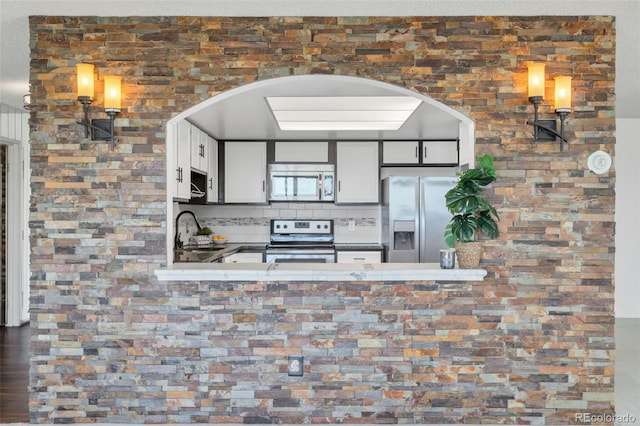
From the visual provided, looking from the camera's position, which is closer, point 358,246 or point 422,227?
point 422,227

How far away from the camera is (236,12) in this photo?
294 cm

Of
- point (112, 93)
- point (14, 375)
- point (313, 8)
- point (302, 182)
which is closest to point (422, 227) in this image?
point (302, 182)

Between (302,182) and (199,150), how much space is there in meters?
1.47

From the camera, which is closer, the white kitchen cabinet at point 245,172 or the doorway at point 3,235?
the doorway at point 3,235

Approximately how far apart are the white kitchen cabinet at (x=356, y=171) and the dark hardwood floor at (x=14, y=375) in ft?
12.8

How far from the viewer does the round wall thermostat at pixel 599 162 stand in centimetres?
300

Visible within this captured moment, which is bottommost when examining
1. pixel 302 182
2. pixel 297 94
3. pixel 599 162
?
pixel 599 162

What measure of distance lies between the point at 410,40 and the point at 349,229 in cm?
378

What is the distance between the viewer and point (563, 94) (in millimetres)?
2877

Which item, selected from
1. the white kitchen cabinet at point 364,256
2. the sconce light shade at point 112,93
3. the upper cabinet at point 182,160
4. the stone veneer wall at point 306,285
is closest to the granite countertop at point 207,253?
the upper cabinet at point 182,160

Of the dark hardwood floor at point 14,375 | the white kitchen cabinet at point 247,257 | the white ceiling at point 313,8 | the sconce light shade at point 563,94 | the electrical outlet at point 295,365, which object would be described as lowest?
the dark hardwood floor at point 14,375

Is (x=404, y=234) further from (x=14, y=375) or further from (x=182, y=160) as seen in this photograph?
(x=14, y=375)

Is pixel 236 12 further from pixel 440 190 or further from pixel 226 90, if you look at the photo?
pixel 440 190

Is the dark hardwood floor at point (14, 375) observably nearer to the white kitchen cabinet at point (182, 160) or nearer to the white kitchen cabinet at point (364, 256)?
the white kitchen cabinet at point (182, 160)
